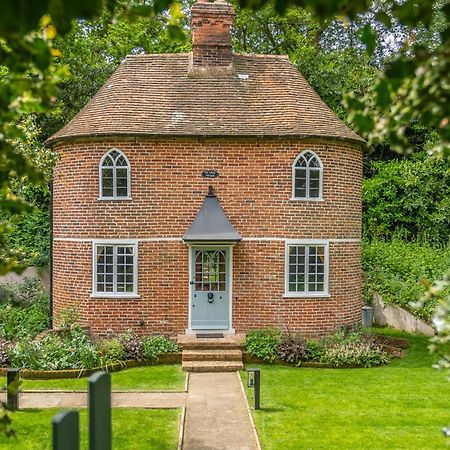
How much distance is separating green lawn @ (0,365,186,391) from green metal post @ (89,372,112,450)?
9.96 m

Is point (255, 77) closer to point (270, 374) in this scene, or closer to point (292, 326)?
point (292, 326)

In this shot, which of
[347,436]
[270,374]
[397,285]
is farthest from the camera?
[397,285]

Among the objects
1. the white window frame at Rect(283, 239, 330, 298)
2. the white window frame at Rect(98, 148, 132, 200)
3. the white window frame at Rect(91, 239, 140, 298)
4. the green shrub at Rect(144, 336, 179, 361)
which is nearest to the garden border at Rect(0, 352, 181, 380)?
the green shrub at Rect(144, 336, 179, 361)

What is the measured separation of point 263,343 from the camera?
54.3ft

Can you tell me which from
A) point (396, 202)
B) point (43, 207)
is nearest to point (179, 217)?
point (43, 207)

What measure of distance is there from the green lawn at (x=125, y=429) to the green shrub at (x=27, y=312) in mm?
5699

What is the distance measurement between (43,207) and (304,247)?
10.9 metres

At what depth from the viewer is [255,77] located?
63.9 ft

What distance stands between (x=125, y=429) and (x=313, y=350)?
7044 millimetres

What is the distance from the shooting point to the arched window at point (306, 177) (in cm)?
1786

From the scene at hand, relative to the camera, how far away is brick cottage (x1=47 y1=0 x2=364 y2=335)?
17609 millimetres

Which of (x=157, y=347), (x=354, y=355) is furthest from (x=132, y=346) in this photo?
(x=354, y=355)

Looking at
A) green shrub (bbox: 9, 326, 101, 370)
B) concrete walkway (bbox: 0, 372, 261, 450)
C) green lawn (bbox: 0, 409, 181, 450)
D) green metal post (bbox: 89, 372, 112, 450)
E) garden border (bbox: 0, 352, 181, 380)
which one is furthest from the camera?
green shrub (bbox: 9, 326, 101, 370)

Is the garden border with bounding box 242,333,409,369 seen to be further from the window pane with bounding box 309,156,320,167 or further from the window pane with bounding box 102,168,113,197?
the window pane with bounding box 102,168,113,197
